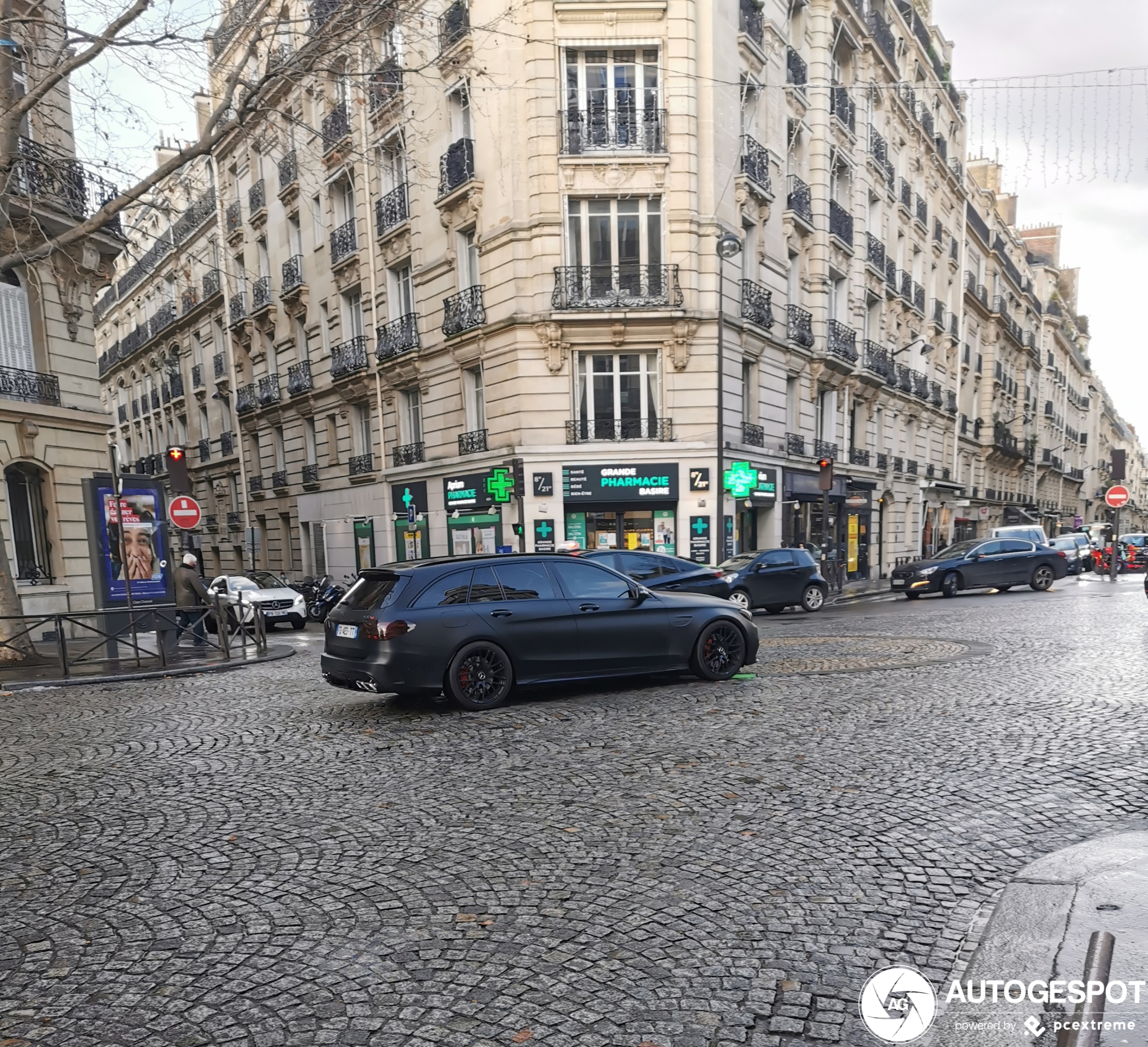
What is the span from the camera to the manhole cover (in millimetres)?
9305

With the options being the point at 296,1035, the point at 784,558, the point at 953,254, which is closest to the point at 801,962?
the point at 296,1035

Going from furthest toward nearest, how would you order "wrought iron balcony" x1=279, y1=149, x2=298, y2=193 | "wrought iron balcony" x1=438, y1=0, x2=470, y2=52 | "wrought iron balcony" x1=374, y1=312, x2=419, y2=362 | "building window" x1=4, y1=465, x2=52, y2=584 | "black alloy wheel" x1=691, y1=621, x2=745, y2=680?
"wrought iron balcony" x1=279, y1=149, x2=298, y2=193 → "wrought iron balcony" x1=374, y1=312, x2=419, y2=362 → "wrought iron balcony" x1=438, y1=0, x2=470, y2=52 → "building window" x1=4, y1=465, x2=52, y2=584 → "black alloy wheel" x1=691, y1=621, x2=745, y2=680

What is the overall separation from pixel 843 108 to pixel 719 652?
26375mm

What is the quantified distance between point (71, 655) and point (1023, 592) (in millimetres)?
22473

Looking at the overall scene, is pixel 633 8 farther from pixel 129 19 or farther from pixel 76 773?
pixel 76 773

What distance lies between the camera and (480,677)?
7.43 meters

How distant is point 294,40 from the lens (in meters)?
13.5

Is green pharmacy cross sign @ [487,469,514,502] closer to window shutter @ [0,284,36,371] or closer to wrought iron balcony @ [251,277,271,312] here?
window shutter @ [0,284,36,371]

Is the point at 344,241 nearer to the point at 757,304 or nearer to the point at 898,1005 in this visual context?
the point at 757,304

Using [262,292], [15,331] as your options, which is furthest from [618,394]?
[262,292]

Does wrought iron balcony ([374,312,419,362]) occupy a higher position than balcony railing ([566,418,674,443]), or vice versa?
wrought iron balcony ([374,312,419,362])

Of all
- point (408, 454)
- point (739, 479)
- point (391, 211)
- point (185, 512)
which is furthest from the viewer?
point (408, 454)

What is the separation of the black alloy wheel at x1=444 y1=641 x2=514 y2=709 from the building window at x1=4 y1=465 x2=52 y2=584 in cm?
1408

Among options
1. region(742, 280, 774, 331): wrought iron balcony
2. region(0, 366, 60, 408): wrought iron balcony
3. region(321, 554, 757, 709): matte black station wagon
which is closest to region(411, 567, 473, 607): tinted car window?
region(321, 554, 757, 709): matte black station wagon
